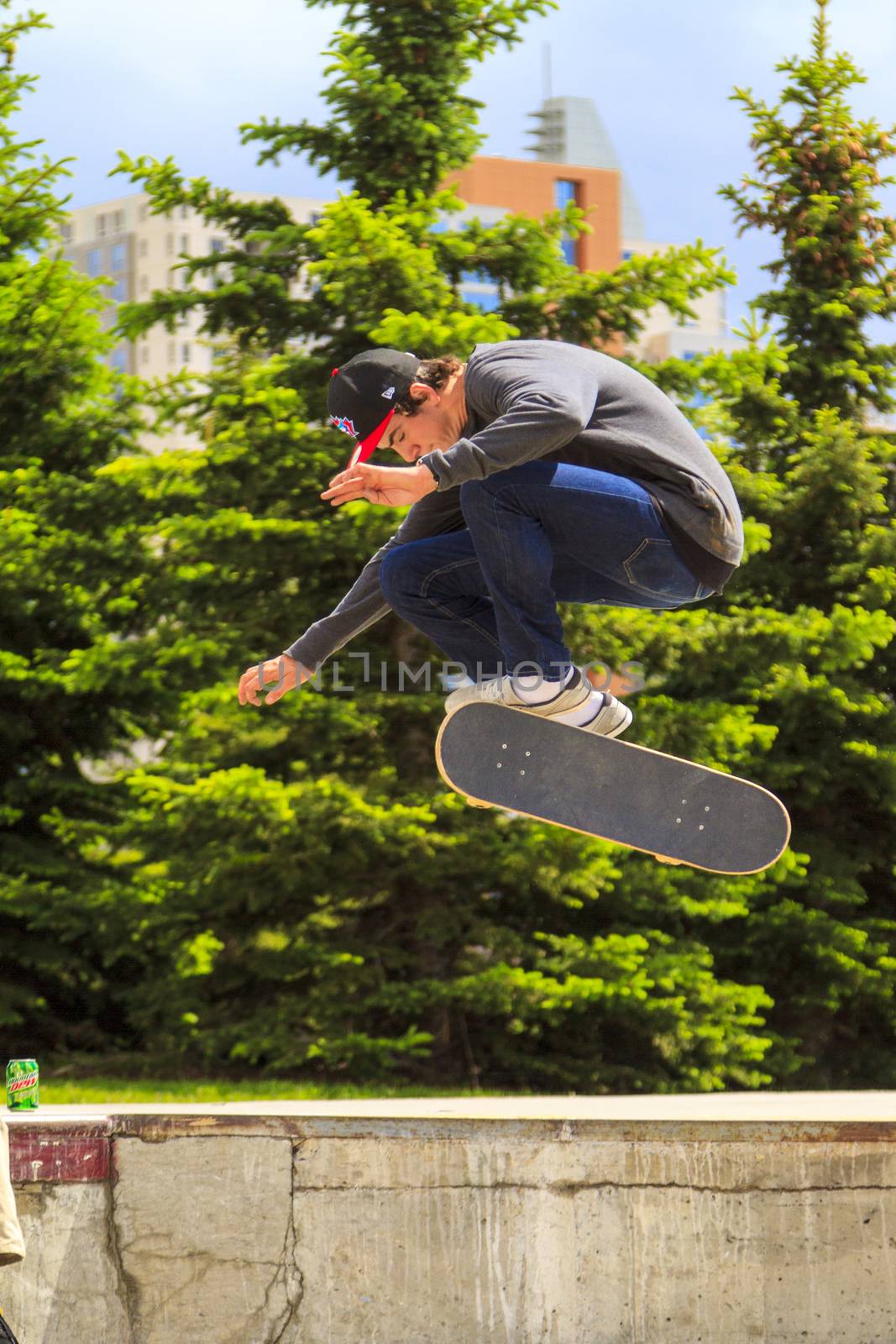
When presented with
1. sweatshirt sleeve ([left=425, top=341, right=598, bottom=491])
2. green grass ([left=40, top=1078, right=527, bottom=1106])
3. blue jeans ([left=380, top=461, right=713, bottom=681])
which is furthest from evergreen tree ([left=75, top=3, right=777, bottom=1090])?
sweatshirt sleeve ([left=425, top=341, right=598, bottom=491])

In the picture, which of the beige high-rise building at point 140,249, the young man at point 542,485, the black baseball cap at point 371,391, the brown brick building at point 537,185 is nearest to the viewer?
the young man at point 542,485

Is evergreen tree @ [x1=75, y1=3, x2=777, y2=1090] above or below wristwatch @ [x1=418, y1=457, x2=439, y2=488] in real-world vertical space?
below

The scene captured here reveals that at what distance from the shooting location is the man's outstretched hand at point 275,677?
4.51m

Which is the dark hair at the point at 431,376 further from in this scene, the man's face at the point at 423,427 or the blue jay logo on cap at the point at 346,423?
the blue jay logo on cap at the point at 346,423

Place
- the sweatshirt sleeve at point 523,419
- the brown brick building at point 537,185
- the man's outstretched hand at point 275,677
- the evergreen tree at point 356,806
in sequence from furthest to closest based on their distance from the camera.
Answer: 1. the brown brick building at point 537,185
2. the evergreen tree at point 356,806
3. the man's outstretched hand at point 275,677
4. the sweatshirt sleeve at point 523,419

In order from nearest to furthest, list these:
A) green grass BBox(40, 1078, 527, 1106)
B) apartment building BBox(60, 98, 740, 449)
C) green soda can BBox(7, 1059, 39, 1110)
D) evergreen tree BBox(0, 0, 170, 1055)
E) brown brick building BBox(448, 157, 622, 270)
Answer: green soda can BBox(7, 1059, 39, 1110) → green grass BBox(40, 1078, 527, 1106) → evergreen tree BBox(0, 0, 170, 1055) → brown brick building BBox(448, 157, 622, 270) → apartment building BBox(60, 98, 740, 449)

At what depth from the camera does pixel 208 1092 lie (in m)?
9.62

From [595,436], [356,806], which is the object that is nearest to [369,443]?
[595,436]

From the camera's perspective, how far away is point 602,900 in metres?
11.8

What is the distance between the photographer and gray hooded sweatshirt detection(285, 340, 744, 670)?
3.54 m

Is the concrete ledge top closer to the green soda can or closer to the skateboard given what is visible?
the green soda can

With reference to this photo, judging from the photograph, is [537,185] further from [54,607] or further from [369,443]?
[369,443]

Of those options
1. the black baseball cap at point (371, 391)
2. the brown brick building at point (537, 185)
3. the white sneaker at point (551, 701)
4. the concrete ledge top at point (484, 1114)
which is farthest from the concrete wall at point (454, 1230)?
the brown brick building at point (537, 185)

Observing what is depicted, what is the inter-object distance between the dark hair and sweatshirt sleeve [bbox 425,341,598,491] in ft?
0.74
